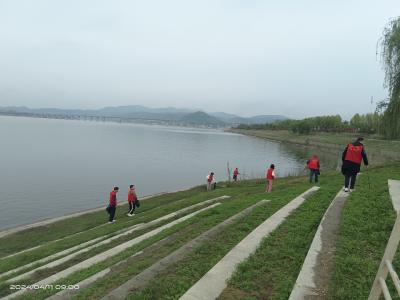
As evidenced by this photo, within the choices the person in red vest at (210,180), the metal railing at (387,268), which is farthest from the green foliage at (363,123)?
the metal railing at (387,268)

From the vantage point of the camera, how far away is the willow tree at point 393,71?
2359 centimetres

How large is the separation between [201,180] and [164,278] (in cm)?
3317

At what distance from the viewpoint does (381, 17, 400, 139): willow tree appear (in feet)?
77.4

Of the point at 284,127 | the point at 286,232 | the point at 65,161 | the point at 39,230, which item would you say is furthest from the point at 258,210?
the point at 284,127

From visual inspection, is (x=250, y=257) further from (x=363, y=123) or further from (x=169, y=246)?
(x=363, y=123)

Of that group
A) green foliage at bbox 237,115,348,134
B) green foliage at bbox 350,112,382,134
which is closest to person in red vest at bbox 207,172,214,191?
green foliage at bbox 350,112,382,134

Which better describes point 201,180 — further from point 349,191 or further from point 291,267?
point 291,267

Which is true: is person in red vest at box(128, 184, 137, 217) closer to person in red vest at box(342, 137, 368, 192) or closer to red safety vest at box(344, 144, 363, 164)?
person in red vest at box(342, 137, 368, 192)

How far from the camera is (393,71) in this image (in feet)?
78.0

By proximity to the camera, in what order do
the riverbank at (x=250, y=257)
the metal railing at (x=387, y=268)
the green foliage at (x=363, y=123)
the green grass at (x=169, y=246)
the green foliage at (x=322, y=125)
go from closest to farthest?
the metal railing at (x=387, y=268), the riverbank at (x=250, y=257), the green grass at (x=169, y=246), the green foliage at (x=363, y=123), the green foliage at (x=322, y=125)

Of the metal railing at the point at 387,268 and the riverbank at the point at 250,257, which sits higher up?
the metal railing at the point at 387,268

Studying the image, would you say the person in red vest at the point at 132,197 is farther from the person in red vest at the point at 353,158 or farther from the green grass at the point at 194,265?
the person in red vest at the point at 353,158

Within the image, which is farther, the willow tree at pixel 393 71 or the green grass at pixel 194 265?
the willow tree at pixel 393 71

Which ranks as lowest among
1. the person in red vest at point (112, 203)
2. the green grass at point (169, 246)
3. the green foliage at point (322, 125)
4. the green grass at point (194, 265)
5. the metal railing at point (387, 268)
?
the person in red vest at point (112, 203)
